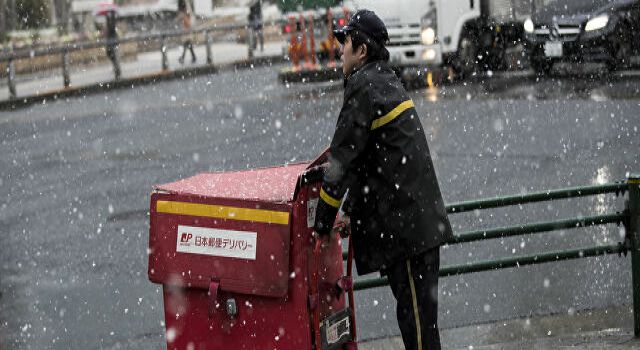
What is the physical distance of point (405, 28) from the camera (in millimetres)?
20875

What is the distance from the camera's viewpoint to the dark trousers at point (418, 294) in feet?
17.0

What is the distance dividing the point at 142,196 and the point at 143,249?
7.74 ft

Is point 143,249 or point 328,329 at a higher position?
point 328,329

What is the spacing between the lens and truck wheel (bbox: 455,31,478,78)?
21.5 meters

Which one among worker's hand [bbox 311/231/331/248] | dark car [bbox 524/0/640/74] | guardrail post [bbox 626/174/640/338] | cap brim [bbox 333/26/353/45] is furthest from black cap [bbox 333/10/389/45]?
dark car [bbox 524/0/640/74]

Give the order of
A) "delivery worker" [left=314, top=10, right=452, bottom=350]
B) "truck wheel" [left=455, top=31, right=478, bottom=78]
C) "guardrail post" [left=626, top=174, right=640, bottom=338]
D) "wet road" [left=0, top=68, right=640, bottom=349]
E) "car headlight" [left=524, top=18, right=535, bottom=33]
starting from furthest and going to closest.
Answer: "truck wheel" [left=455, top=31, right=478, bottom=78]
"car headlight" [left=524, top=18, right=535, bottom=33]
"wet road" [left=0, top=68, right=640, bottom=349]
"guardrail post" [left=626, top=174, right=640, bottom=338]
"delivery worker" [left=314, top=10, right=452, bottom=350]

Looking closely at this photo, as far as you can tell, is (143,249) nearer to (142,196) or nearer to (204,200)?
(142,196)

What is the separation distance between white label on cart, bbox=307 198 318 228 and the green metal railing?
1.22 meters

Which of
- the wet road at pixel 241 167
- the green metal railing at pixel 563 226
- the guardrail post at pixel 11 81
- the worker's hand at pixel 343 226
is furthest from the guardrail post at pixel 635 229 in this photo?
the guardrail post at pixel 11 81

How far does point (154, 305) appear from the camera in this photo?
809cm

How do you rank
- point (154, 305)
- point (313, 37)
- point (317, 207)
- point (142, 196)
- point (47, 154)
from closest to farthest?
point (317, 207), point (154, 305), point (142, 196), point (47, 154), point (313, 37)

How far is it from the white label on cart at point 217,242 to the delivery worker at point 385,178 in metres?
0.48

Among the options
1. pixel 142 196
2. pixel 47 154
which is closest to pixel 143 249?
pixel 142 196

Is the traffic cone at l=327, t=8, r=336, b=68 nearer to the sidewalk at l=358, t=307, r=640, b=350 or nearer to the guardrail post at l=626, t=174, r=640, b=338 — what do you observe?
the sidewalk at l=358, t=307, r=640, b=350
